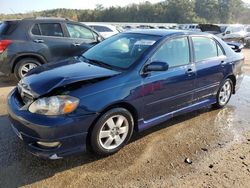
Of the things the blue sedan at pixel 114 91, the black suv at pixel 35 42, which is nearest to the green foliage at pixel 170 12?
the black suv at pixel 35 42

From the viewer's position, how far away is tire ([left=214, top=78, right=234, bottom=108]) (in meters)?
5.84

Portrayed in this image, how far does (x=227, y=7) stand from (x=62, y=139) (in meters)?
71.7

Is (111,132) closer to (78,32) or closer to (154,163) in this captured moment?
(154,163)

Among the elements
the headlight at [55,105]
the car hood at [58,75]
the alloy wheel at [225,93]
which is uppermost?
the car hood at [58,75]

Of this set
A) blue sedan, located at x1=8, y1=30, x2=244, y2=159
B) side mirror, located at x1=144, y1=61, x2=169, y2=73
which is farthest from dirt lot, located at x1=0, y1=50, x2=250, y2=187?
side mirror, located at x1=144, y1=61, x2=169, y2=73

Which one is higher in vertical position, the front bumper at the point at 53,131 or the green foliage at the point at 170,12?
the front bumper at the point at 53,131

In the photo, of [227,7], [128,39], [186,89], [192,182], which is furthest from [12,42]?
[227,7]

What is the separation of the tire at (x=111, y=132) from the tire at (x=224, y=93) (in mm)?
2420

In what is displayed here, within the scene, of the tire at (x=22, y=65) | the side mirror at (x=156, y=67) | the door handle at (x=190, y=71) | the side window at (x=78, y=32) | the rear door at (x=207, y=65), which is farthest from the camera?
the side window at (x=78, y=32)

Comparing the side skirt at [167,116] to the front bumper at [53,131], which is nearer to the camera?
the front bumper at [53,131]

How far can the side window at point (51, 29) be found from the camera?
7785mm

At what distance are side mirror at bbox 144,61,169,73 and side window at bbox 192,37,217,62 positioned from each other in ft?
3.76

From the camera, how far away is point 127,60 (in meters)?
4.35

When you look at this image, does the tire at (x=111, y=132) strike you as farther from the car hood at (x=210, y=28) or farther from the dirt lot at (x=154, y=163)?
the car hood at (x=210, y=28)
